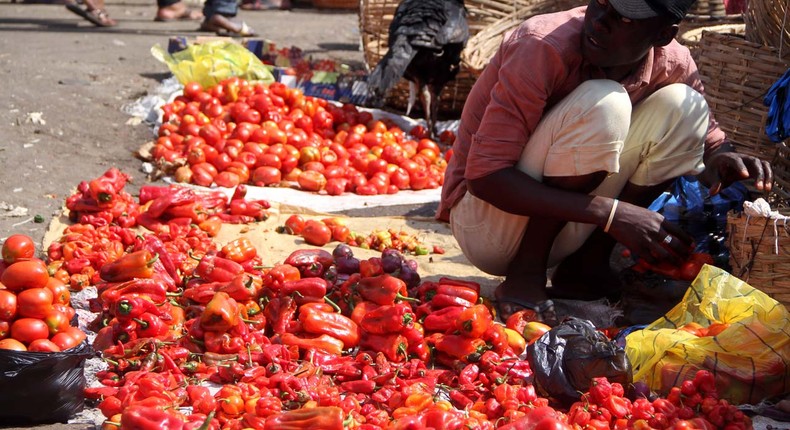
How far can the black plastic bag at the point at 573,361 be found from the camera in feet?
9.57

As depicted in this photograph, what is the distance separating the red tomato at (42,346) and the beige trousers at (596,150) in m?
1.78

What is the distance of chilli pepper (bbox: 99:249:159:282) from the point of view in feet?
12.1

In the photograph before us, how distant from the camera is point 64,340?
302cm

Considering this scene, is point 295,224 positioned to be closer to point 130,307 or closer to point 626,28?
point 130,307

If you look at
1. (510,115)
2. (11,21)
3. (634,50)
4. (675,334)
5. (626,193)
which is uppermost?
(634,50)

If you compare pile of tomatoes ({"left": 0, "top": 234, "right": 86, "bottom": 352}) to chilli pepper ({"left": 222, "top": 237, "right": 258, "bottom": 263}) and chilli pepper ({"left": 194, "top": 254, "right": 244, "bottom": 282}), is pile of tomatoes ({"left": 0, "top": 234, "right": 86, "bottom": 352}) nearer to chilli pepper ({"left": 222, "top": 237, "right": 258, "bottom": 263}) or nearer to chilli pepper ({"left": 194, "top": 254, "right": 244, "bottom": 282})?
chilli pepper ({"left": 194, "top": 254, "right": 244, "bottom": 282})

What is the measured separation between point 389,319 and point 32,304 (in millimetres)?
1241

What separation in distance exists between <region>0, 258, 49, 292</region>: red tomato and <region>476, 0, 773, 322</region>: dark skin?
1.65m

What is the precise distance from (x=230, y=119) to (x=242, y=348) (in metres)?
3.58

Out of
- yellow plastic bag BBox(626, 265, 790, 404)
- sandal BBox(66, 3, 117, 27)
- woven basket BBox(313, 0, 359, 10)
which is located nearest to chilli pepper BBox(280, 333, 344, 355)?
yellow plastic bag BBox(626, 265, 790, 404)

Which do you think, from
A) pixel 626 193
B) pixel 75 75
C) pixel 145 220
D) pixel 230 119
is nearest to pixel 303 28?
pixel 75 75

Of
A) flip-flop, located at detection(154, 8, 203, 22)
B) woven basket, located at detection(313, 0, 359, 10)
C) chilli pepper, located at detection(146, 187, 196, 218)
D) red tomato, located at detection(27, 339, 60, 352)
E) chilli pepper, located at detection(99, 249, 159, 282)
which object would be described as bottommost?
flip-flop, located at detection(154, 8, 203, 22)

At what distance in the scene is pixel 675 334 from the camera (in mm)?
3160

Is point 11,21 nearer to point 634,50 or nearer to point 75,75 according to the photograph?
point 75,75
